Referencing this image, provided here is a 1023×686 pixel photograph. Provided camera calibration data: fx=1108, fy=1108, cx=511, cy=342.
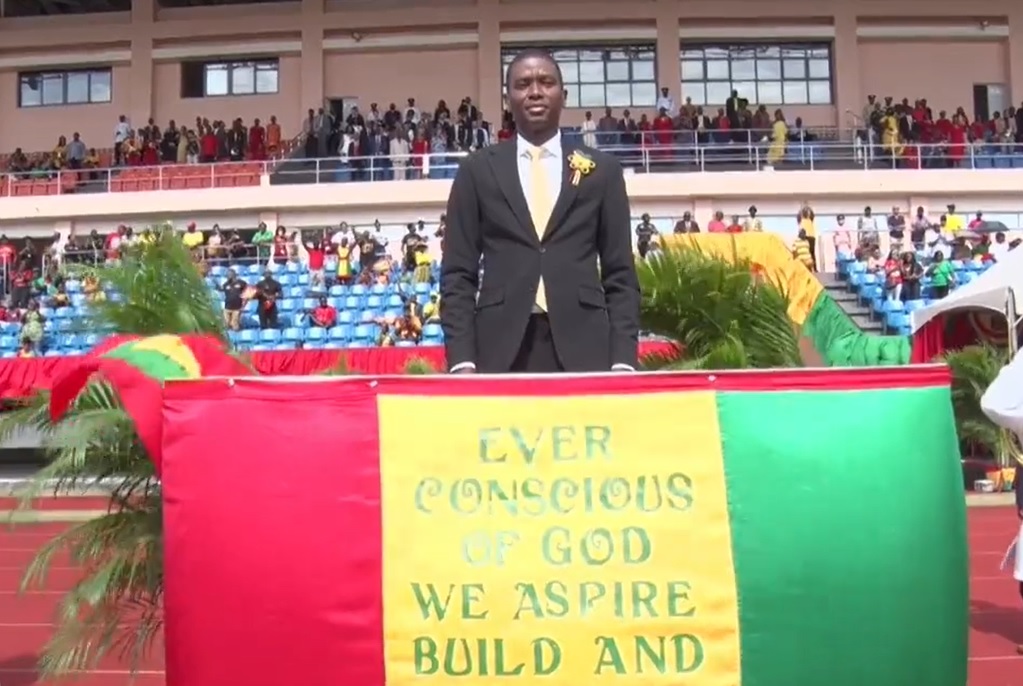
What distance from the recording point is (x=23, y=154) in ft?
91.4

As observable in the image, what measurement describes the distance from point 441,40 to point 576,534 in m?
26.2

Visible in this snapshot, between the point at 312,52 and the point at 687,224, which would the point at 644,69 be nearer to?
the point at 312,52

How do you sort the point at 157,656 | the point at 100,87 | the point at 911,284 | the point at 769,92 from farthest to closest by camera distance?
the point at 100,87, the point at 769,92, the point at 911,284, the point at 157,656

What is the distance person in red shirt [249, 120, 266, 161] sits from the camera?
86.1 ft

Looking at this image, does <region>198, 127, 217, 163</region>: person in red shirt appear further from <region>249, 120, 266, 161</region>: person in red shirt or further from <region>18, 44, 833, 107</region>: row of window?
<region>18, 44, 833, 107</region>: row of window

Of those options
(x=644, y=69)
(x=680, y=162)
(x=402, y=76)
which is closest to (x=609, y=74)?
(x=644, y=69)

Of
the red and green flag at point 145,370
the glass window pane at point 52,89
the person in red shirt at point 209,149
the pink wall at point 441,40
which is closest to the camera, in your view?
the red and green flag at point 145,370

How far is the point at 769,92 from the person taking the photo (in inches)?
1103

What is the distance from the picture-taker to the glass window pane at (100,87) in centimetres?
2925

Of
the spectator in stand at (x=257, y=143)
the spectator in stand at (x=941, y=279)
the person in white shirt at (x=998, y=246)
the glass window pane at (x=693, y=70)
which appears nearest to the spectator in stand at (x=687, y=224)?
the spectator in stand at (x=941, y=279)

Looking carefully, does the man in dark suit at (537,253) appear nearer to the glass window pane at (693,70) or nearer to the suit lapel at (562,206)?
the suit lapel at (562,206)

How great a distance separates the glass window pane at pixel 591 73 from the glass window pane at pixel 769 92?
4.00 m

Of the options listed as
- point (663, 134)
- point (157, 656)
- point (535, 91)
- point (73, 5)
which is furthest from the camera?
point (73, 5)

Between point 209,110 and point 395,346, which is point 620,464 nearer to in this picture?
point 395,346
